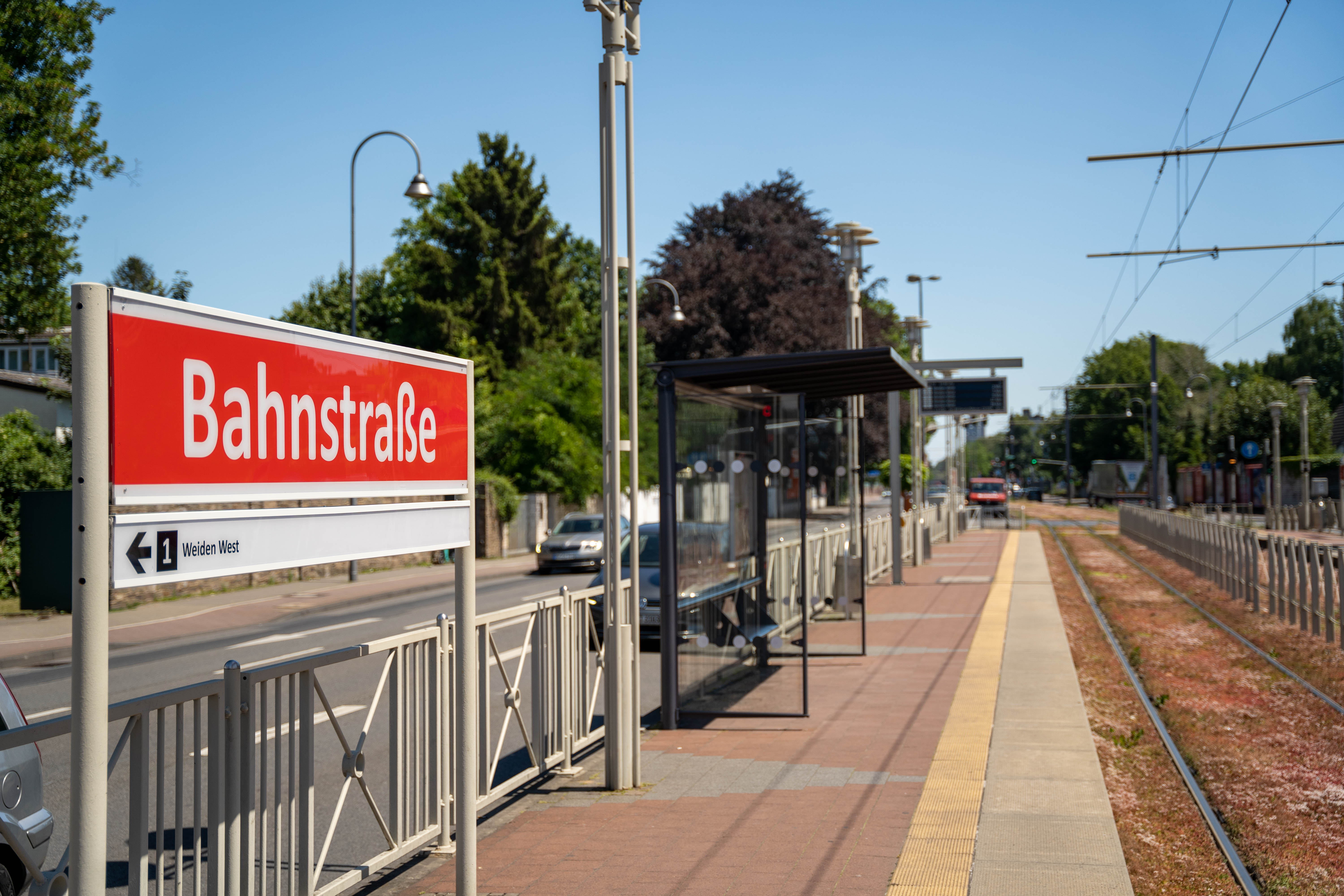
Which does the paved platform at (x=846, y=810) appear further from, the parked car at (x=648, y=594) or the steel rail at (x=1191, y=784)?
the parked car at (x=648, y=594)

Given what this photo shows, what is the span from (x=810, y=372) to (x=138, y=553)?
7554 millimetres

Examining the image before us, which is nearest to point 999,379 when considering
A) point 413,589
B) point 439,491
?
point 413,589

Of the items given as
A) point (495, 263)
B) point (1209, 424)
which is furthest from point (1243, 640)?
point (1209, 424)

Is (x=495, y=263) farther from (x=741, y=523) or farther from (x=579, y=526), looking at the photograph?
(x=741, y=523)

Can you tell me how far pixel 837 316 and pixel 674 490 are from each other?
1520 inches

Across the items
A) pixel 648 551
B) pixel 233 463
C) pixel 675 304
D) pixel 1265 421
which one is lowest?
pixel 648 551

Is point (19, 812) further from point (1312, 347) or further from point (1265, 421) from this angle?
point (1312, 347)

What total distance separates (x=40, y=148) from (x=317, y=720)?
13.5 meters

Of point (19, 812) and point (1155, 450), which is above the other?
point (1155, 450)

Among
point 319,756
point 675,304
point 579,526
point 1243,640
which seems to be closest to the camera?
point 319,756

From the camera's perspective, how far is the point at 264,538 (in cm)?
305

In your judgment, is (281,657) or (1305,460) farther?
(1305,460)

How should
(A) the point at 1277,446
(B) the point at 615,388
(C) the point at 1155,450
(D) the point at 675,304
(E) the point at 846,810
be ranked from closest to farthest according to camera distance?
(E) the point at 846,810, (B) the point at 615,388, (D) the point at 675,304, (A) the point at 1277,446, (C) the point at 1155,450

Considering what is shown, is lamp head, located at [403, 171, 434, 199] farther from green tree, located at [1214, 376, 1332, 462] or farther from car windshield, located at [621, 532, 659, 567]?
green tree, located at [1214, 376, 1332, 462]
